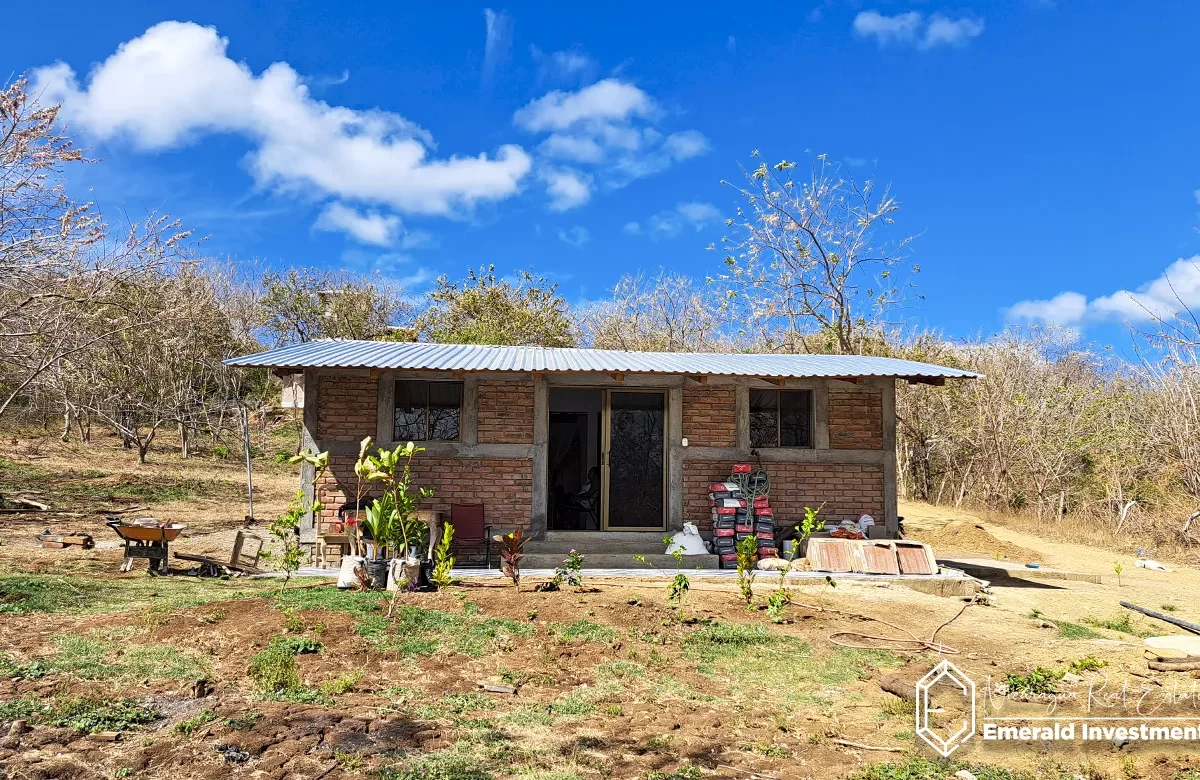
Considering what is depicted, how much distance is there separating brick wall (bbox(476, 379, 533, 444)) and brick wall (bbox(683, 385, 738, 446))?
2.28 metres

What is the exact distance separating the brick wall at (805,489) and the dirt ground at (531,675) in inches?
65.6

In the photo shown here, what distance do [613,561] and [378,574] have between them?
11.4ft

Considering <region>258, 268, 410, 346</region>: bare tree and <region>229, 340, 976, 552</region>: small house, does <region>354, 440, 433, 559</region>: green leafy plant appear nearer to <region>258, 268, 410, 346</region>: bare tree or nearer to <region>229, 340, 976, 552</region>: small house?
<region>229, 340, 976, 552</region>: small house

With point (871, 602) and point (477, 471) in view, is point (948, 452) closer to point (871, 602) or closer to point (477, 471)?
point (871, 602)

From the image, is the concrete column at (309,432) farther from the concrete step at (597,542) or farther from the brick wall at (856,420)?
the brick wall at (856,420)

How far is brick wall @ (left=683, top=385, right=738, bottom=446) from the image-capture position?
11.0 metres

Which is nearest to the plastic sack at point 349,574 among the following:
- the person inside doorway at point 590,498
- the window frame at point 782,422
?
the person inside doorway at point 590,498

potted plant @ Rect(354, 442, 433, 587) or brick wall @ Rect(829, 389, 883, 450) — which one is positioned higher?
brick wall @ Rect(829, 389, 883, 450)

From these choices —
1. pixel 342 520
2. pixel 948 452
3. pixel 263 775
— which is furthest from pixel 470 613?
pixel 948 452

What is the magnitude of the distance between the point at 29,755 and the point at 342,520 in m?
6.20

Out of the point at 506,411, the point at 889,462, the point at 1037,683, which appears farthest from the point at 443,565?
the point at 889,462

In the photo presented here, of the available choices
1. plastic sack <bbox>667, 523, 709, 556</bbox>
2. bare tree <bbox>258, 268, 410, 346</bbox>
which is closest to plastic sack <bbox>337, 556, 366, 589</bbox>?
plastic sack <bbox>667, 523, 709, 556</bbox>

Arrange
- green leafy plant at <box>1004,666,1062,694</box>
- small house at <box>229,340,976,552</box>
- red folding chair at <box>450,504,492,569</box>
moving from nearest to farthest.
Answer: green leafy plant at <box>1004,666,1062,694</box> → red folding chair at <box>450,504,492,569</box> → small house at <box>229,340,976,552</box>

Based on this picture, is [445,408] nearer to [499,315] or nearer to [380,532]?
[380,532]
